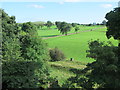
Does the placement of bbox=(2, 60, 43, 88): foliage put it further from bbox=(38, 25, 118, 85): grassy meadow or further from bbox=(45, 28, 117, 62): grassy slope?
bbox=(45, 28, 117, 62): grassy slope

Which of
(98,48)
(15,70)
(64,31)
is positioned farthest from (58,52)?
(64,31)

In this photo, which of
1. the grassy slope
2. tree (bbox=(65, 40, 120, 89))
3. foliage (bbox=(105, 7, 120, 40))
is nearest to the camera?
tree (bbox=(65, 40, 120, 89))

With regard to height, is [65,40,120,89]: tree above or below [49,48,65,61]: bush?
above

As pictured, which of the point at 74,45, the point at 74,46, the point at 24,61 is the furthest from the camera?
the point at 74,45

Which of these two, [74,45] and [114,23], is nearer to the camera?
[114,23]

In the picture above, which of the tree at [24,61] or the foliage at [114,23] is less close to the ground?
the foliage at [114,23]

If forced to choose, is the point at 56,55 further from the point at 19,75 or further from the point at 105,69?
the point at 105,69

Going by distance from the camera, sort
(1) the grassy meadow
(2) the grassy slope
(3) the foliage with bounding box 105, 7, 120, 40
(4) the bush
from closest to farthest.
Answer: (3) the foliage with bounding box 105, 7, 120, 40 < (1) the grassy meadow < (4) the bush < (2) the grassy slope

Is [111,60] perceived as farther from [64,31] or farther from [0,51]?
[64,31]

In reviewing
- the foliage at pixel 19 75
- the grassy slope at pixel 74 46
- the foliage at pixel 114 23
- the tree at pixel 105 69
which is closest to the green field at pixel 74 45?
the grassy slope at pixel 74 46

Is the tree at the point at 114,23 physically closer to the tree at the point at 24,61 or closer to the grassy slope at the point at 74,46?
the tree at the point at 24,61

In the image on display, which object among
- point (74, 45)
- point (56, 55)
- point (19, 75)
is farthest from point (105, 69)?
point (74, 45)

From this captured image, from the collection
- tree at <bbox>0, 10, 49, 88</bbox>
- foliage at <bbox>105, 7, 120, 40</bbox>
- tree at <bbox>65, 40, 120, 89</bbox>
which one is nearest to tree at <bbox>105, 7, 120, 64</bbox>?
foliage at <bbox>105, 7, 120, 40</bbox>

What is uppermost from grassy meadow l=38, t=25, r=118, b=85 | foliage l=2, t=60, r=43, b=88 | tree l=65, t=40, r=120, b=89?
tree l=65, t=40, r=120, b=89
